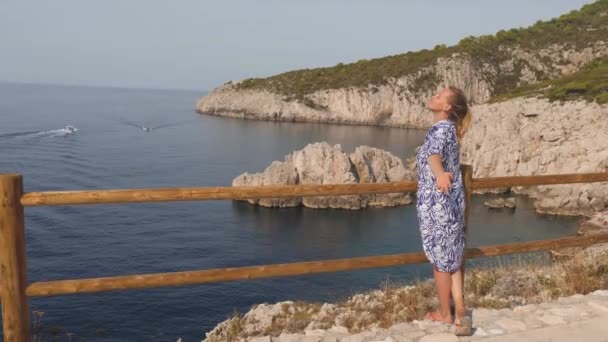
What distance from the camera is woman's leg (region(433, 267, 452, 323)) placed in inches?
218

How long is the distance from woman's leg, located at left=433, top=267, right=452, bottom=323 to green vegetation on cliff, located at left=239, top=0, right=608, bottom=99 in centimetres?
12827

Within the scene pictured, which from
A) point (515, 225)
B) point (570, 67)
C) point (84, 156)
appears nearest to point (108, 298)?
point (515, 225)

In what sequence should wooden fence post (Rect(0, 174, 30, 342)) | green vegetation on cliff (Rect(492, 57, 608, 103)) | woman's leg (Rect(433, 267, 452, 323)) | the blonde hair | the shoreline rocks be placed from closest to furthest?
1. wooden fence post (Rect(0, 174, 30, 342))
2. the blonde hair
3. woman's leg (Rect(433, 267, 452, 323))
4. the shoreline rocks
5. green vegetation on cliff (Rect(492, 57, 608, 103))

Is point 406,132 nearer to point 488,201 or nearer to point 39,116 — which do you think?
point 488,201

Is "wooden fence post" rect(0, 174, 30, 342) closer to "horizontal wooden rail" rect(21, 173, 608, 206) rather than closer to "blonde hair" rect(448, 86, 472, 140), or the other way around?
"horizontal wooden rail" rect(21, 173, 608, 206)

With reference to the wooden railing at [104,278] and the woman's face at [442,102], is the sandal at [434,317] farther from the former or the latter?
the woman's face at [442,102]

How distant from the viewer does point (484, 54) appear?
13250 cm

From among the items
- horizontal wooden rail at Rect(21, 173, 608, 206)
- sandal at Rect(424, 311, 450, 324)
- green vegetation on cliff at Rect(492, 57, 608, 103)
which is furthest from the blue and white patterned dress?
green vegetation on cliff at Rect(492, 57, 608, 103)

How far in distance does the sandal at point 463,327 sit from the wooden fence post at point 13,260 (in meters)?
4.50

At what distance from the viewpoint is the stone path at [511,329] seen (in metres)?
5.64

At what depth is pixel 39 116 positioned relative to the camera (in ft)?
380

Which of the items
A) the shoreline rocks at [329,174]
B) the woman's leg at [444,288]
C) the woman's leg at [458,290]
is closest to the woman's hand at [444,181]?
the woman's leg at [444,288]

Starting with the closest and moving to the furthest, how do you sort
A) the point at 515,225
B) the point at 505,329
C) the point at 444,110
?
the point at 444,110 → the point at 505,329 → the point at 515,225

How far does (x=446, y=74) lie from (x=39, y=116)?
332 feet
